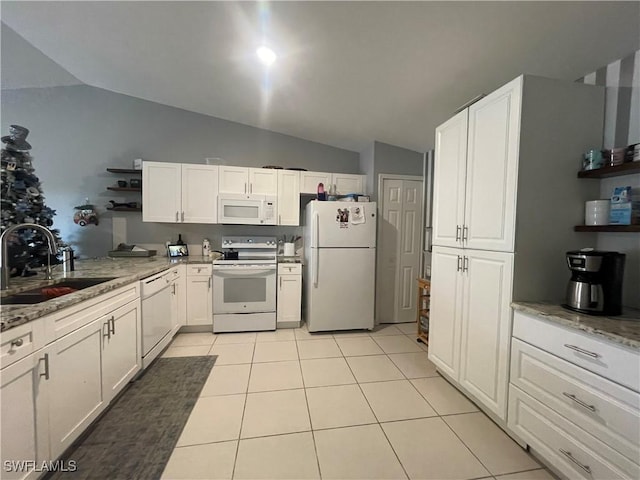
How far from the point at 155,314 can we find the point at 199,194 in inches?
61.4

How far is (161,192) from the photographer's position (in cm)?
316

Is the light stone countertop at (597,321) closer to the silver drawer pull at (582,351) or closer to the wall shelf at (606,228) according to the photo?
the silver drawer pull at (582,351)

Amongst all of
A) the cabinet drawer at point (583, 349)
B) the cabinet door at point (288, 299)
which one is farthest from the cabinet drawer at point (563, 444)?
the cabinet door at point (288, 299)

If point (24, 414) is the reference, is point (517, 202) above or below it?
above

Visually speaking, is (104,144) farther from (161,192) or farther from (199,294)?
(199,294)

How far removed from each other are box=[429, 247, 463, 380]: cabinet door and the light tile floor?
235mm

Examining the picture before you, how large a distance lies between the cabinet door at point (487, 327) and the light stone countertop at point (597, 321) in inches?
5.9

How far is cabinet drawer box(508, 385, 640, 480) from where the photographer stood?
107cm

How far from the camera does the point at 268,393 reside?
6.55ft

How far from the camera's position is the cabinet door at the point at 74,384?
1258 mm

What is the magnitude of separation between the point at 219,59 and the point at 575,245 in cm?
307

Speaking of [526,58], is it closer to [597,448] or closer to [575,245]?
[575,245]

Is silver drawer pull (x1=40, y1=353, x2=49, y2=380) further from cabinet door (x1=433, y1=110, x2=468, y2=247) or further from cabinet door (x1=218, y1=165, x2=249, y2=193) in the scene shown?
cabinet door (x1=433, y1=110, x2=468, y2=247)

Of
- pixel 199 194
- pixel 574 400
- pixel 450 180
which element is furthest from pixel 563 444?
pixel 199 194
